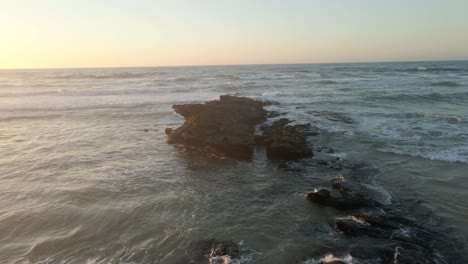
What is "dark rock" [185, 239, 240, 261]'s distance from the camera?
24.8 ft

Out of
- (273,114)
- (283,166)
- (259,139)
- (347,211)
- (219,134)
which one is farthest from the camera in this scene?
(273,114)

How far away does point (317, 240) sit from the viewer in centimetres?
808

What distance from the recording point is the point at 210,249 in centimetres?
780

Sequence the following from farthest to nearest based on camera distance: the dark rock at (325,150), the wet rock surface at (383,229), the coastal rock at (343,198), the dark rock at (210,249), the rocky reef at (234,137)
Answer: the dark rock at (325,150), the rocky reef at (234,137), the coastal rock at (343,198), the dark rock at (210,249), the wet rock surface at (383,229)

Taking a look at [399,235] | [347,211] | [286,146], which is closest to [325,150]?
[286,146]

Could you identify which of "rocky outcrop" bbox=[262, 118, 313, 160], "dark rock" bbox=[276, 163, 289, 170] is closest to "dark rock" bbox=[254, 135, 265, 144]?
"rocky outcrop" bbox=[262, 118, 313, 160]

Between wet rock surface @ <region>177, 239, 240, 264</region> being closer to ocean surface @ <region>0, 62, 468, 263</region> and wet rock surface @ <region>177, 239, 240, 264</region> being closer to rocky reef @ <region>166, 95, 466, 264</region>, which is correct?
rocky reef @ <region>166, 95, 466, 264</region>

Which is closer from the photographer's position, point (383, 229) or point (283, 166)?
point (383, 229)

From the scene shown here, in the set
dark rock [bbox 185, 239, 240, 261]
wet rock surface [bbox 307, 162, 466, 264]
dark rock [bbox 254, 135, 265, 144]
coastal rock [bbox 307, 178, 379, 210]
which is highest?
dark rock [bbox 254, 135, 265, 144]

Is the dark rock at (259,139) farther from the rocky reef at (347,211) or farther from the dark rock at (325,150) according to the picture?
the dark rock at (325,150)

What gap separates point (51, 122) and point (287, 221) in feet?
73.5

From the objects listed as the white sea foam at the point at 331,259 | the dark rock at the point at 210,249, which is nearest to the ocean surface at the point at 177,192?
the white sea foam at the point at 331,259

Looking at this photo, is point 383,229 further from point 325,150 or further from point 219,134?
point 219,134

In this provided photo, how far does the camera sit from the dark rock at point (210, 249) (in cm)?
756
